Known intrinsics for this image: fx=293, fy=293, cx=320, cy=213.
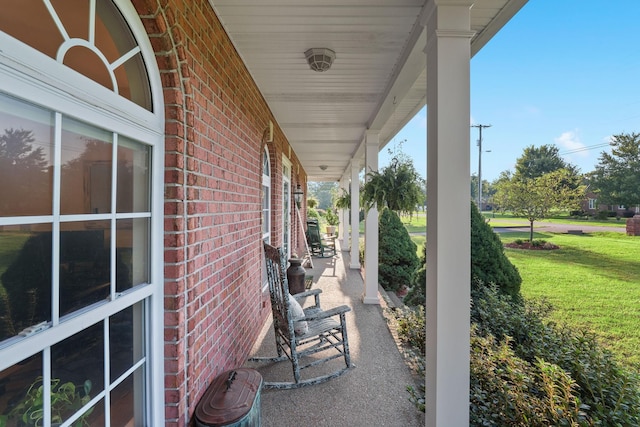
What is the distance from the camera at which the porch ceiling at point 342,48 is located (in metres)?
1.87

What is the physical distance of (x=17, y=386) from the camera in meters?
0.79

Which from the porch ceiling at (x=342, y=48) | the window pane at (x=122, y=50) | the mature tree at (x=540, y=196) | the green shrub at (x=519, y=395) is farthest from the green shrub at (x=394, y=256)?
the mature tree at (x=540, y=196)

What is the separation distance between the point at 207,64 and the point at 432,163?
1.51 meters

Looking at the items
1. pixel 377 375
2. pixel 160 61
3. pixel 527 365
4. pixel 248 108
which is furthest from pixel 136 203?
pixel 527 365

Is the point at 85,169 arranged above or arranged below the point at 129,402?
above

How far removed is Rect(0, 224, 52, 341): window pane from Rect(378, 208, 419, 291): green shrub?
Result: 5145 mm

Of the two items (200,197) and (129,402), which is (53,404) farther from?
(200,197)

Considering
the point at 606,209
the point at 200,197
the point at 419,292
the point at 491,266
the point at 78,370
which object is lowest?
the point at 419,292

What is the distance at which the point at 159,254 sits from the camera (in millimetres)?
1429

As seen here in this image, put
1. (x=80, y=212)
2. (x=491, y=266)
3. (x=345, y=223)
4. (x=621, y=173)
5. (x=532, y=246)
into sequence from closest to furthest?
(x=80, y=212) → (x=491, y=266) → (x=345, y=223) → (x=532, y=246) → (x=621, y=173)

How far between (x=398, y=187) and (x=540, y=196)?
9.96m

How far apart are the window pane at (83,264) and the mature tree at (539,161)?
117ft

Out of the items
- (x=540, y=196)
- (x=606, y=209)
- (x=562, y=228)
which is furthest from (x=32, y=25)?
(x=606, y=209)

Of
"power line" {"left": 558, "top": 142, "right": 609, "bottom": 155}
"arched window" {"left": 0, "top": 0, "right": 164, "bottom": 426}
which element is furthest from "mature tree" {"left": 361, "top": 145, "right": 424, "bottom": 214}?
"power line" {"left": 558, "top": 142, "right": 609, "bottom": 155}
